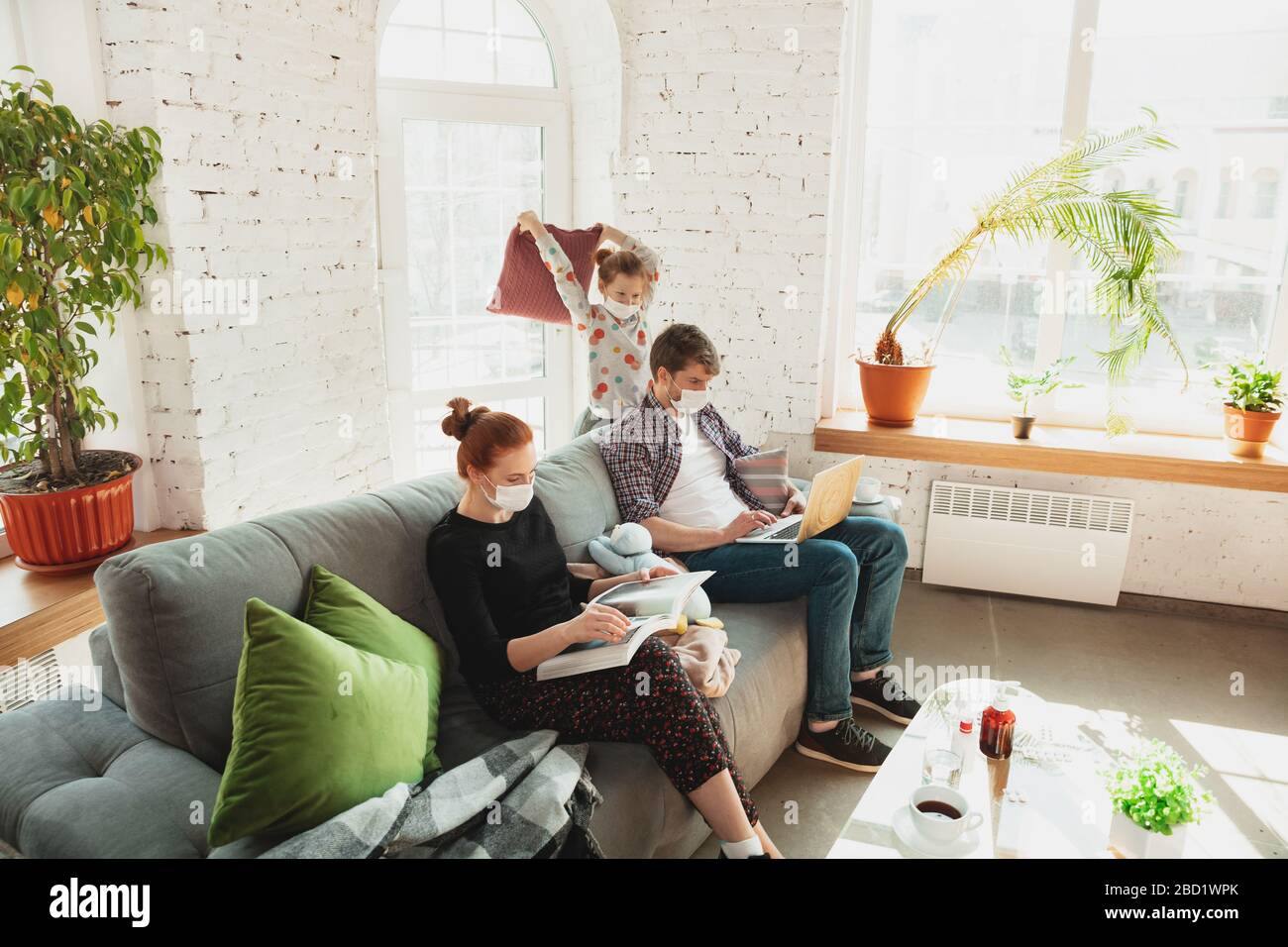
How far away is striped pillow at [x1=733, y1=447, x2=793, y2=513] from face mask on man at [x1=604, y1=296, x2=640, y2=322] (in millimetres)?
625

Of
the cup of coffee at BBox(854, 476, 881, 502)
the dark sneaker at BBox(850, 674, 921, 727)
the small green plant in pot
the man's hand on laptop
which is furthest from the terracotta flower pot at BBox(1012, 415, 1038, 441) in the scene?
the man's hand on laptop

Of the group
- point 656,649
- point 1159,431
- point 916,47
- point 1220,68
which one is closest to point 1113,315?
point 1159,431

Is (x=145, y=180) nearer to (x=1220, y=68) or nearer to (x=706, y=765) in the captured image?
(x=706, y=765)

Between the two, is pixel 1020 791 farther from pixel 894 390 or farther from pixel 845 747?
pixel 894 390

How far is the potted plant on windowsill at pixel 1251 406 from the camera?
10.9 ft

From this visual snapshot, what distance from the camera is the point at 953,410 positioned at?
3.97 m

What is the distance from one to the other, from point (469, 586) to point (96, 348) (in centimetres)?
140

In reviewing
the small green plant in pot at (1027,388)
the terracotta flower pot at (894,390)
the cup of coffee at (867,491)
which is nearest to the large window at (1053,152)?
the small green plant in pot at (1027,388)

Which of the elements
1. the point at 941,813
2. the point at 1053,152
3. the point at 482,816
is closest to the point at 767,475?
the point at 941,813

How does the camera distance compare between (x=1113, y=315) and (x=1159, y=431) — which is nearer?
(x=1113, y=315)

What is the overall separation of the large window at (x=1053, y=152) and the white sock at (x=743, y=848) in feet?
8.41

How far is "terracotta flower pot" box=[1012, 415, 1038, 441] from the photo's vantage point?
359 centimetres

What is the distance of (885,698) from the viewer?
2809 mm

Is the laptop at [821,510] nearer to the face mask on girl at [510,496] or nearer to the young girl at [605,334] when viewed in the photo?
the young girl at [605,334]
